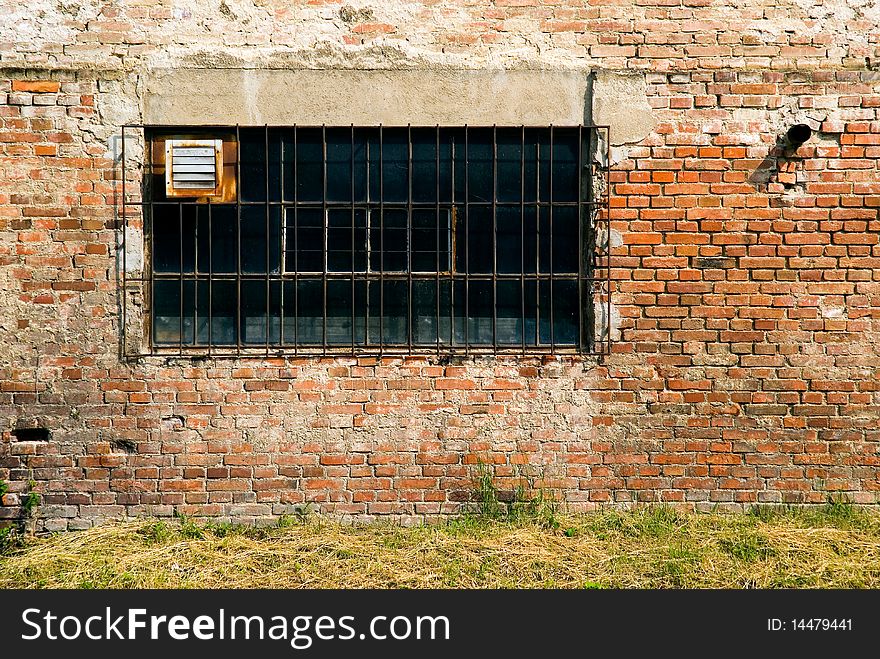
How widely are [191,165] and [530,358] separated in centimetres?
247

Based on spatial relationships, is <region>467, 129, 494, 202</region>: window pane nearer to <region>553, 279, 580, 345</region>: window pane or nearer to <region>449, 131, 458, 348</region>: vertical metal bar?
Result: <region>449, 131, 458, 348</region>: vertical metal bar

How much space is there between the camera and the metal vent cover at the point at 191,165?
4.28 meters

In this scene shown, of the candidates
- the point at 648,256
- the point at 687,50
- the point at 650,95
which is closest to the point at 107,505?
the point at 648,256

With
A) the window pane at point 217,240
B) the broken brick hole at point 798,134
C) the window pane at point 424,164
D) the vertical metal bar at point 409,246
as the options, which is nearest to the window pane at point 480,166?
the window pane at point 424,164

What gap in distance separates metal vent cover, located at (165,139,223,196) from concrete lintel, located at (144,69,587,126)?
0.15 meters

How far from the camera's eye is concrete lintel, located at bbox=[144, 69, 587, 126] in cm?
427

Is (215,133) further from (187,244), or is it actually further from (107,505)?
(107,505)

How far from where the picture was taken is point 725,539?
402 cm

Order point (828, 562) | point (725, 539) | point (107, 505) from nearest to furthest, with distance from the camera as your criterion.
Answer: point (828, 562) → point (725, 539) → point (107, 505)

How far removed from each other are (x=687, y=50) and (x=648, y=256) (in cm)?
132

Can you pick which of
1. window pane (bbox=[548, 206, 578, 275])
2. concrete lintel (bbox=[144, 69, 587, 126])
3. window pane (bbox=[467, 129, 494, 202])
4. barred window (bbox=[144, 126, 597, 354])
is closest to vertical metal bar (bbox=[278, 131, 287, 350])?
barred window (bbox=[144, 126, 597, 354])

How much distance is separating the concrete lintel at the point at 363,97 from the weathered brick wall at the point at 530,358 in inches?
3.7

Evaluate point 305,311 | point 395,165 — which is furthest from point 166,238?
point 395,165

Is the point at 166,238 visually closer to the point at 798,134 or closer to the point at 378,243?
the point at 378,243
